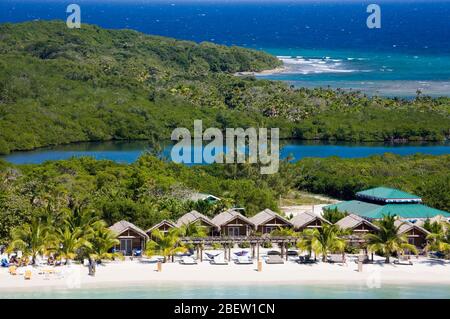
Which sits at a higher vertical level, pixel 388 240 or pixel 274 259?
pixel 388 240

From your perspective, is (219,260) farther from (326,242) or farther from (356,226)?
(356,226)

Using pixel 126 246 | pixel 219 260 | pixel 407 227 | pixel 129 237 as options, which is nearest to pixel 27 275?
pixel 126 246

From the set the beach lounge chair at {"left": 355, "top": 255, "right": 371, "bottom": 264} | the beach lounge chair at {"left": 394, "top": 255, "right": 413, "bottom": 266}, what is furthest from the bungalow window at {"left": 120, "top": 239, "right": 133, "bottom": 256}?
the beach lounge chair at {"left": 394, "top": 255, "right": 413, "bottom": 266}

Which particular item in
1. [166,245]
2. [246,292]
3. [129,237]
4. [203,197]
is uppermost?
[203,197]

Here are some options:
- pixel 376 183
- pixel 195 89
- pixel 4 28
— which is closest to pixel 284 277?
pixel 376 183

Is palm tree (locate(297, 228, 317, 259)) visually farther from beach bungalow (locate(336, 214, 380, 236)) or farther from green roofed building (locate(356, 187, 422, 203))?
green roofed building (locate(356, 187, 422, 203))
